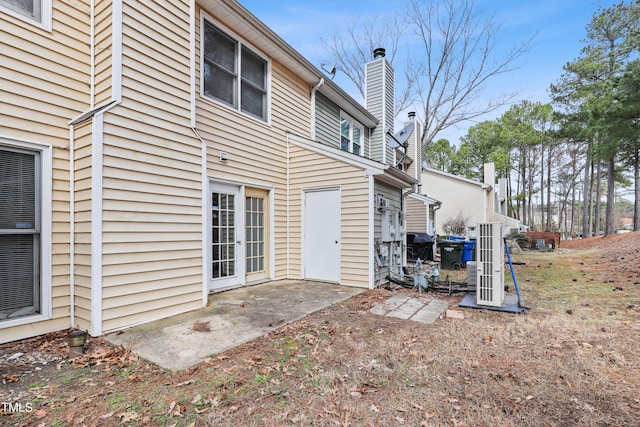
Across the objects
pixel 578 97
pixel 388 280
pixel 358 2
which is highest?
pixel 358 2

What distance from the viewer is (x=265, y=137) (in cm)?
670

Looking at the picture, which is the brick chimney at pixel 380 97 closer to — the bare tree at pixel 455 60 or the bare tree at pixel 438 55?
the bare tree at pixel 438 55

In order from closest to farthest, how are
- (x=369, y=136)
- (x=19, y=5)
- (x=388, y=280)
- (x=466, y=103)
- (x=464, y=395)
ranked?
(x=464, y=395), (x=19, y=5), (x=388, y=280), (x=369, y=136), (x=466, y=103)

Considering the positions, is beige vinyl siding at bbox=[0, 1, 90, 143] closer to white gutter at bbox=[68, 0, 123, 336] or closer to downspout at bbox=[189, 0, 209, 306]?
white gutter at bbox=[68, 0, 123, 336]

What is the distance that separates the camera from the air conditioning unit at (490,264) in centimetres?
475

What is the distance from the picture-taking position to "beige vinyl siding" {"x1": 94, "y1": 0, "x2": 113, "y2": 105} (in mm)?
3754

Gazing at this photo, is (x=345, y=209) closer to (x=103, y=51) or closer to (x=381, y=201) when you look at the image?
(x=381, y=201)

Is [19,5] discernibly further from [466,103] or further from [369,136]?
[466,103]

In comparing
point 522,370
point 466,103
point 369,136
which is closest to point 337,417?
point 522,370

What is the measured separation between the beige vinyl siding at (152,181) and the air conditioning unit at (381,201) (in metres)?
3.68

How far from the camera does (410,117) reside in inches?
622

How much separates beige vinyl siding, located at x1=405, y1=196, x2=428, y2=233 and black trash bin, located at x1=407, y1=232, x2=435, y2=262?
2768 mm

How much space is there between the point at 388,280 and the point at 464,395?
463 centimetres

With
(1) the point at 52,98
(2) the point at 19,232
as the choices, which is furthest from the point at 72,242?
(1) the point at 52,98
